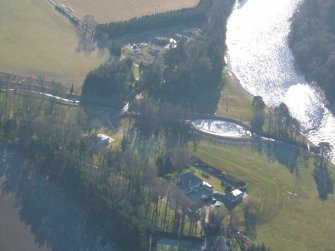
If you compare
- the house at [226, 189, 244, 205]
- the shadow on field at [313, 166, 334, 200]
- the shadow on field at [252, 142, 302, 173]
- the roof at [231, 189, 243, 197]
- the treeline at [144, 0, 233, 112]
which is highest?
the treeline at [144, 0, 233, 112]

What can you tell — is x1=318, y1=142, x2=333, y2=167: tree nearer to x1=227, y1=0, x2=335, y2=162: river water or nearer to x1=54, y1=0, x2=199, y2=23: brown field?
x1=227, y1=0, x2=335, y2=162: river water

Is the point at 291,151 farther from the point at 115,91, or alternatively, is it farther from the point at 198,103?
the point at 115,91

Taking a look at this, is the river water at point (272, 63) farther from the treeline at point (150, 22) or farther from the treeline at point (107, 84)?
the treeline at point (107, 84)

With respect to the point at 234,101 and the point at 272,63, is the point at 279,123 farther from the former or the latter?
the point at 272,63

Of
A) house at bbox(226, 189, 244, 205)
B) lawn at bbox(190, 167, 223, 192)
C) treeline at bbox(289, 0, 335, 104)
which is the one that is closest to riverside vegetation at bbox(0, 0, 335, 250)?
house at bbox(226, 189, 244, 205)

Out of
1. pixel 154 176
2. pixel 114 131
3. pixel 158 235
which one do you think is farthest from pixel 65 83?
pixel 158 235

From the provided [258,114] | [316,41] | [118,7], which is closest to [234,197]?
[258,114]

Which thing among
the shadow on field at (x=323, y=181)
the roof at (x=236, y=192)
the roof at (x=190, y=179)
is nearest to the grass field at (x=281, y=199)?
the shadow on field at (x=323, y=181)
